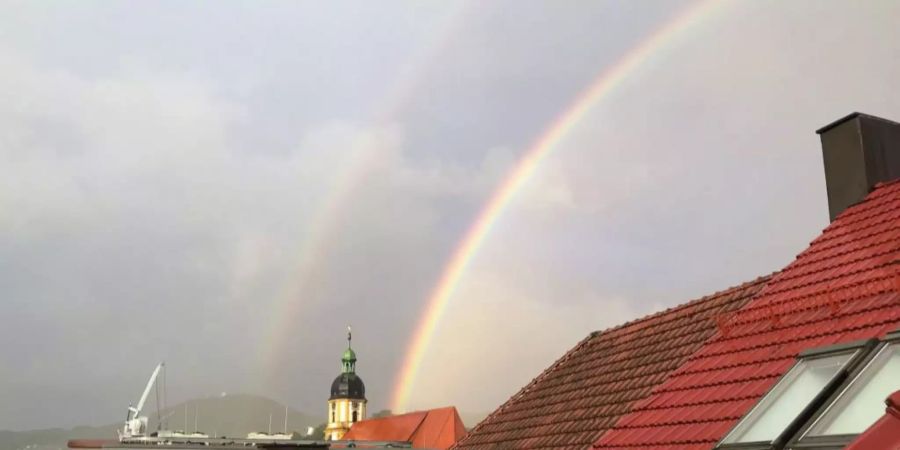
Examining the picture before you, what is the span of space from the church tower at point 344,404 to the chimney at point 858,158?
274 feet

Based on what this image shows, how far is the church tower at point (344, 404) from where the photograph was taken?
91.8 meters

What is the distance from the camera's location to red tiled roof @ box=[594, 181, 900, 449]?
740 cm

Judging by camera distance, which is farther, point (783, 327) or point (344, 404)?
point (344, 404)

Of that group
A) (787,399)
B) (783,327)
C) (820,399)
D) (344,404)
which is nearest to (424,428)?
(344,404)

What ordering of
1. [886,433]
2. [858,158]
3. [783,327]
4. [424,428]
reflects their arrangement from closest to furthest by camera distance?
1. [886,433]
2. [783,327]
3. [858,158]
4. [424,428]

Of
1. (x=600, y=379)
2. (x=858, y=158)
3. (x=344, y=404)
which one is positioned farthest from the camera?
(x=344, y=404)

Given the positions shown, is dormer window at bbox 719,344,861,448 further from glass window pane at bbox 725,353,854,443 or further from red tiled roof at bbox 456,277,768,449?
red tiled roof at bbox 456,277,768,449

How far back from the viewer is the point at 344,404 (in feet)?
304

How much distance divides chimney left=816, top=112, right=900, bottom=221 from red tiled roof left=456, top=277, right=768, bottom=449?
1661mm

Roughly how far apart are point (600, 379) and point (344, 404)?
274 feet

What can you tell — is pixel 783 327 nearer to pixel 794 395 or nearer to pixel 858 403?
pixel 794 395

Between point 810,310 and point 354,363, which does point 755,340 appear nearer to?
point 810,310

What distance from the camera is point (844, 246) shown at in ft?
31.0

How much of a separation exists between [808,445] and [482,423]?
10.4 metres
